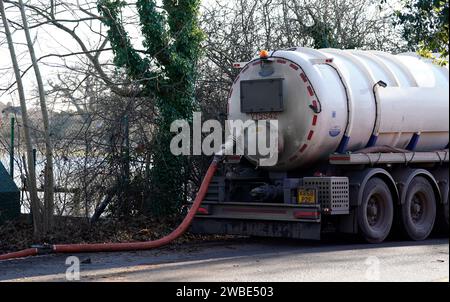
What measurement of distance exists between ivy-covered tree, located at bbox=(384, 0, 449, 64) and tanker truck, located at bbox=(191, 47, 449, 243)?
81 cm

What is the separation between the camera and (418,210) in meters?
14.4

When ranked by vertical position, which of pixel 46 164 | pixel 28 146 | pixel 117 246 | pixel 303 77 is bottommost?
pixel 117 246

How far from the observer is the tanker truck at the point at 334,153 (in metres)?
12.9

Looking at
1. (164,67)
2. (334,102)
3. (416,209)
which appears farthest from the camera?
(164,67)

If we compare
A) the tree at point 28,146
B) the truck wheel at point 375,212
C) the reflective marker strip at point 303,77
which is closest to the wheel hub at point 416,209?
the truck wheel at point 375,212

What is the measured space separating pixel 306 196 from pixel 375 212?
1.50 meters

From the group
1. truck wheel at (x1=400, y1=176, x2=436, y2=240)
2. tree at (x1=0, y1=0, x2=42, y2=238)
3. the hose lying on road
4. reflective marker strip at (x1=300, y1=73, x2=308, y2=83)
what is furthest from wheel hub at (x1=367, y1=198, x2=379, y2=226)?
tree at (x1=0, y1=0, x2=42, y2=238)

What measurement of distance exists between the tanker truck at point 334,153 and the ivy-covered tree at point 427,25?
2.66ft

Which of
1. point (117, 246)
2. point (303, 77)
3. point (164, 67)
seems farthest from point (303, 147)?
point (164, 67)

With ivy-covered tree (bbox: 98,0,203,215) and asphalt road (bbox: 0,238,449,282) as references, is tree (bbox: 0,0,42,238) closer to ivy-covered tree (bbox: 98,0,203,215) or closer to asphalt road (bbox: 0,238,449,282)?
asphalt road (bbox: 0,238,449,282)

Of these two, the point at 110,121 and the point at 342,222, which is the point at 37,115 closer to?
the point at 110,121

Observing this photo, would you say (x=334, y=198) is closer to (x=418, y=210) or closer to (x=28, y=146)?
(x=418, y=210)

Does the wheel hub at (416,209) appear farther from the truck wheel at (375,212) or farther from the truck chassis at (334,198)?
the truck wheel at (375,212)
